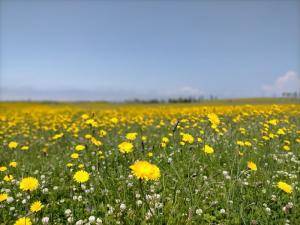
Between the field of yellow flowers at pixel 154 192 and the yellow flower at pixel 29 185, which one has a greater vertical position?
the yellow flower at pixel 29 185

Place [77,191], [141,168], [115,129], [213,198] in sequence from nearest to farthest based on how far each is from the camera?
[141,168]
[213,198]
[77,191]
[115,129]

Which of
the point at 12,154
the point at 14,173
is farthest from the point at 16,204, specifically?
the point at 12,154

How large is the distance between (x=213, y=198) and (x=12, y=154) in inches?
207

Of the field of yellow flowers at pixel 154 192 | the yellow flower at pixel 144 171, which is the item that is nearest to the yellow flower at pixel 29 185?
the field of yellow flowers at pixel 154 192

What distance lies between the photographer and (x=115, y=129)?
33.4ft

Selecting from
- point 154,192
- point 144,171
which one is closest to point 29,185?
point 144,171

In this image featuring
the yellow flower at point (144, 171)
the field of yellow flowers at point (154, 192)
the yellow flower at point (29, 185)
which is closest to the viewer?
the yellow flower at point (144, 171)

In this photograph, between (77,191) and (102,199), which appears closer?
(102,199)

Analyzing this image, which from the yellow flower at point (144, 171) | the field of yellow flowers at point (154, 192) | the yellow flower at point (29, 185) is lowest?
the field of yellow flowers at point (154, 192)

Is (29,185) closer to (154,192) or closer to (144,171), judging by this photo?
(144,171)

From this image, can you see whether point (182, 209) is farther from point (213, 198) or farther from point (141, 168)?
point (141, 168)

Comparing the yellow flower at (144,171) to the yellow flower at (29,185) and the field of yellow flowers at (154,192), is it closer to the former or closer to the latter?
the field of yellow flowers at (154,192)

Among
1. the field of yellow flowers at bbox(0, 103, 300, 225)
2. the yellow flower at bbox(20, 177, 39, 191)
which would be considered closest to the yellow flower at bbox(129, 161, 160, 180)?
the field of yellow flowers at bbox(0, 103, 300, 225)

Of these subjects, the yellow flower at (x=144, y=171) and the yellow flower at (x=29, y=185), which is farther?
the yellow flower at (x=29, y=185)
